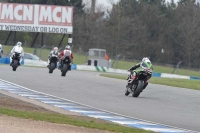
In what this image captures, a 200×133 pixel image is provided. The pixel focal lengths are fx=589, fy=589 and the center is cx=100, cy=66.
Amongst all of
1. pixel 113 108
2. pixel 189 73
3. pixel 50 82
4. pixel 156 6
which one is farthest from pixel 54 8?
pixel 113 108

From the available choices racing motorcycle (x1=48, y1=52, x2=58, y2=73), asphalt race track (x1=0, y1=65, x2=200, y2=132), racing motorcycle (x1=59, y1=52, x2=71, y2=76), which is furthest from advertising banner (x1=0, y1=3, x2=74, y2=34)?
asphalt race track (x1=0, y1=65, x2=200, y2=132)

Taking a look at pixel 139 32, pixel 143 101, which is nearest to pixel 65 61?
pixel 143 101

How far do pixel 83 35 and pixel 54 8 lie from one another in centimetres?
1905

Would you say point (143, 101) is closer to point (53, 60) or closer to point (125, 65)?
point (53, 60)

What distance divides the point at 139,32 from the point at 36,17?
21196 millimetres

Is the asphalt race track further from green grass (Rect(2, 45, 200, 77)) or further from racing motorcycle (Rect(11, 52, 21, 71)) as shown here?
green grass (Rect(2, 45, 200, 77))

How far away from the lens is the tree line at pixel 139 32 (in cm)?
6669

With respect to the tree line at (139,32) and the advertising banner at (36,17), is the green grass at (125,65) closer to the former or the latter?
the advertising banner at (36,17)

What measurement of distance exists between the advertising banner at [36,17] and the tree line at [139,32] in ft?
35.5

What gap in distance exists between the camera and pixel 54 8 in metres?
53.6

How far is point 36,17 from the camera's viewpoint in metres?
53.4

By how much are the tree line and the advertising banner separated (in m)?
10.8

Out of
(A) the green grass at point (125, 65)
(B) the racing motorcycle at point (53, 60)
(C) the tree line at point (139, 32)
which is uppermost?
(C) the tree line at point (139, 32)

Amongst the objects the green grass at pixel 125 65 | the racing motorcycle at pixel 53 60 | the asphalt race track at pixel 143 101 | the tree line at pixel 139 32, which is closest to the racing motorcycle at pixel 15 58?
the racing motorcycle at pixel 53 60
